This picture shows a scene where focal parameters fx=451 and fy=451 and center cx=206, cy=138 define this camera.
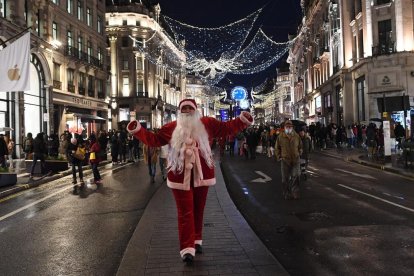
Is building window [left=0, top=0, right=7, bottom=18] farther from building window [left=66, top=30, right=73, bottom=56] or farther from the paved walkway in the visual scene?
the paved walkway

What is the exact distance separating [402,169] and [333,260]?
41.2 feet

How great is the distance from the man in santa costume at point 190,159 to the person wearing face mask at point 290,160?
5.38m

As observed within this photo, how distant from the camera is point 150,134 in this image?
18.5 feet

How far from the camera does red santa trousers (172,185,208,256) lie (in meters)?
5.26

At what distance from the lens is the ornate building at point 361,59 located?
33.2 m

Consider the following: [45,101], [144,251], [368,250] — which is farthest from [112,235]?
[45,101]

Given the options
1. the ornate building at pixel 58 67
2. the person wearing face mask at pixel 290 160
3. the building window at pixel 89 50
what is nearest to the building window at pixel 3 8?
the ornate building at pixel 58 67

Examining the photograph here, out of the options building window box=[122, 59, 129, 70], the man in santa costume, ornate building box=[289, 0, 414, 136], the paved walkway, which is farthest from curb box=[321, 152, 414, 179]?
building window box=[122, 59, 129, 70]

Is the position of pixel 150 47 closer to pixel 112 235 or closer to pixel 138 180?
pixel 138 180

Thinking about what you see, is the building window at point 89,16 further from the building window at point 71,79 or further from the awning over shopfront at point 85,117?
the awning over shopfront at point 85,117

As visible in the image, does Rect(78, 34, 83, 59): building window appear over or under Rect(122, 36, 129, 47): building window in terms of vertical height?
under

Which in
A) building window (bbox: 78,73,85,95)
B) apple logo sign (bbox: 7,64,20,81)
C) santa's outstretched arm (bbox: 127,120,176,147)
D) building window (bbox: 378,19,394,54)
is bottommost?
santa's outstretched arm (bbox: 127,120,176,147)

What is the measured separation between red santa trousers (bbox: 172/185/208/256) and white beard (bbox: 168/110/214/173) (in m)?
0.33

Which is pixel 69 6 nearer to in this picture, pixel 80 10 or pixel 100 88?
pixel 80 10
